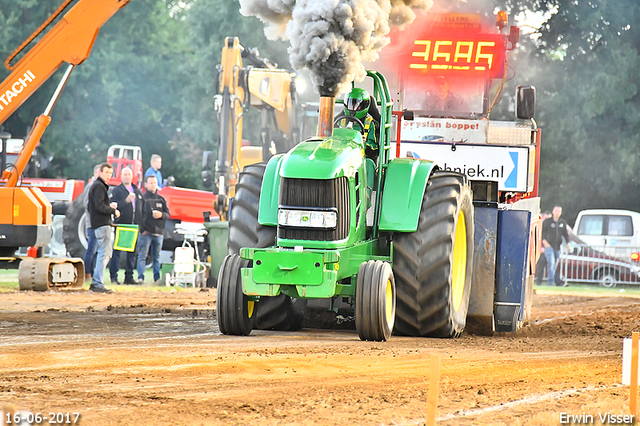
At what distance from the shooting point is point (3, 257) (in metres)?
16.0

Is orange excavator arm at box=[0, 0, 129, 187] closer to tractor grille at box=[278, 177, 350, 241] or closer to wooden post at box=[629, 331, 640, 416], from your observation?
tractor grille at box=[278, 177, 350, 241]

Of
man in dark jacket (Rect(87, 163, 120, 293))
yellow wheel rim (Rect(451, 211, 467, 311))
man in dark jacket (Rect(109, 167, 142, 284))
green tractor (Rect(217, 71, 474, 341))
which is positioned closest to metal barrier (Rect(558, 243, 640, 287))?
man in dark jacket (Rect(109, 167, 142, 284))

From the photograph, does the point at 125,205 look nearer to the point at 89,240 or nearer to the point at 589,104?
the point at 89,240

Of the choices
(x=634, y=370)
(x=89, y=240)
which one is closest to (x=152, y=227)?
(x=89, y=240)

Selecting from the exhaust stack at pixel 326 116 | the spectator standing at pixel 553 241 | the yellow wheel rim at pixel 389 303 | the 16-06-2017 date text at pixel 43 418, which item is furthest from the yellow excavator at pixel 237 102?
the 16-06-2017 date text at pixel 43 418

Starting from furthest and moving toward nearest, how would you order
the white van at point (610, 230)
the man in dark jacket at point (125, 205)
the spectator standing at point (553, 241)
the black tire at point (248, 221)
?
the white van at point (610, 230) < the spectator standing at point (553, 241) < the man in dark jacket at point (125, 205) < the black tire at point (248, 221)

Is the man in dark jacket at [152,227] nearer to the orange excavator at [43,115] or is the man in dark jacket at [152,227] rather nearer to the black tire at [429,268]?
the orange excavator at [43,115]

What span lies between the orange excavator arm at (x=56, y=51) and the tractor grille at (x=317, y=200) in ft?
25.2

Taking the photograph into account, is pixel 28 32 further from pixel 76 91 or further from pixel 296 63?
pixel 296 63

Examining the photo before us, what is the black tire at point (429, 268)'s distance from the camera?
9375 millimetres

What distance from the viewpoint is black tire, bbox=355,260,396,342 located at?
28.8ft

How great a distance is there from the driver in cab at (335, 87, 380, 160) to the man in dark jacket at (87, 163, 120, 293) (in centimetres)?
741

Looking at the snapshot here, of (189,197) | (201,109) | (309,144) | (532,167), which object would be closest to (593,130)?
(189,197)

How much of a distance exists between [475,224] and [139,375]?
5.01 m
